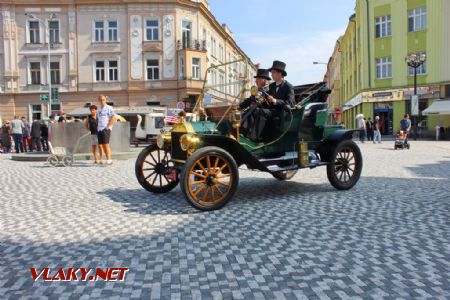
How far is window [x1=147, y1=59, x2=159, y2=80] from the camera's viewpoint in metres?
38.9

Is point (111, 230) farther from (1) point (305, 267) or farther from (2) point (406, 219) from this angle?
(2) point (406, 219)

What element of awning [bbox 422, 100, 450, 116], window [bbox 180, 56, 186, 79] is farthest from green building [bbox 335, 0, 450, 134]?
window [bbox 180, 56, 186, 79]

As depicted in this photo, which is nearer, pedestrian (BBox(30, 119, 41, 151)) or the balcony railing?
pedestrian (BBox(30, 119, 41, 151))

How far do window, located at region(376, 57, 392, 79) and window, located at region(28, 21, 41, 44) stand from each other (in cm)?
2981

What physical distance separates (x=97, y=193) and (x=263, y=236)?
143 inches

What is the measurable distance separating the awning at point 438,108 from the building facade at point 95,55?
19.4 m

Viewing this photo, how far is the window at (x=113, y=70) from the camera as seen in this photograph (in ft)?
128

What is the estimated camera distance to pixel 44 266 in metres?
3.43

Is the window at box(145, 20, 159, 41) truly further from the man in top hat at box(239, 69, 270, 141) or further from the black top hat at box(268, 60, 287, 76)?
the man in top hat at box(239, 69, 270, 141)

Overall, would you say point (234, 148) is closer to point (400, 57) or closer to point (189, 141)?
point (189, 141)

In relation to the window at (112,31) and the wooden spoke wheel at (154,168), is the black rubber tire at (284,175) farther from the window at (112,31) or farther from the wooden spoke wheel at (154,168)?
the window at (112,31)

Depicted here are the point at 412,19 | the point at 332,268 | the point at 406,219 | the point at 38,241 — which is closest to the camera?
the point at 332,268

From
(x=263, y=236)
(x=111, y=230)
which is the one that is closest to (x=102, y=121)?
(x=111, y=230)

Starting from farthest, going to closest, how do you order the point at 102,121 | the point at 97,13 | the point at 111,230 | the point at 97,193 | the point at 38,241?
1. the point at 97,13
2. the point at 102,121
3. the point at 97,193
4. the point at 111,230
5. the point at 38,241
